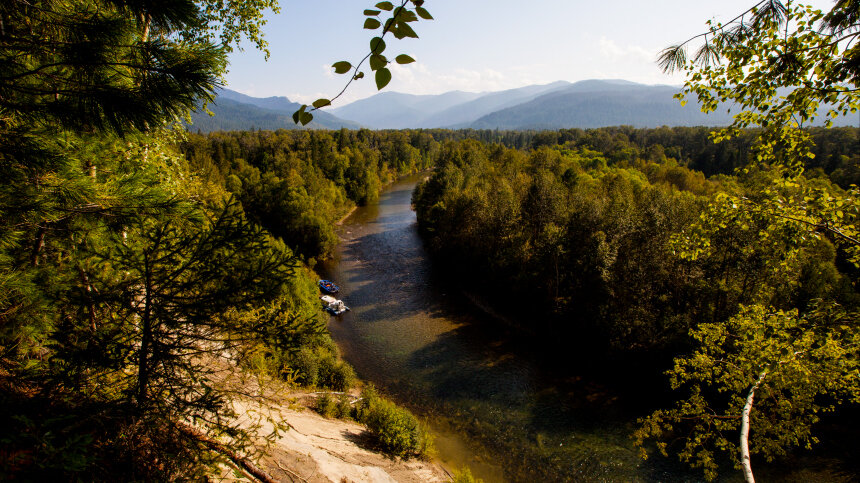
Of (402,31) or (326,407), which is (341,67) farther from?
(326,407)

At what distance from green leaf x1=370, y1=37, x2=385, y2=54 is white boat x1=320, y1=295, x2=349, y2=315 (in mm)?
28287

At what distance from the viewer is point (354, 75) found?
1.83m

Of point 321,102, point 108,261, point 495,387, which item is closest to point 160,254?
point 108,261

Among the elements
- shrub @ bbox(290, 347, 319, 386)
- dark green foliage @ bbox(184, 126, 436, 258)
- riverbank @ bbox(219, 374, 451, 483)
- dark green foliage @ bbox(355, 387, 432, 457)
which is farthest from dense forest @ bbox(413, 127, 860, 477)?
shrub @ bbox(290, 347, 319, 386)

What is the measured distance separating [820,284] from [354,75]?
27.0m

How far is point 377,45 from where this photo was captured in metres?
1.74

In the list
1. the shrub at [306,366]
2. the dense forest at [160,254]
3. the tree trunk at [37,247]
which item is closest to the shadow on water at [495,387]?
the shrub at [306,366]

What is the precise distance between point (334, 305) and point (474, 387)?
13142 mm

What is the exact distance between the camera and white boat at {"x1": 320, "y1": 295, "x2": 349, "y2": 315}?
28.5 meters

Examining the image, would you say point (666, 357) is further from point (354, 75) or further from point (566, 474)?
point (354, 75)

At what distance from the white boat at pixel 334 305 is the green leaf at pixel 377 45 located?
2829cm

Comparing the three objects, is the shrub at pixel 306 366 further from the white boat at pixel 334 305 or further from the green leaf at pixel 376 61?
the green leaf at pixel 376 61

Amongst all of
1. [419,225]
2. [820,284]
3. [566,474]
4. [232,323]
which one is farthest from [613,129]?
[232,323]

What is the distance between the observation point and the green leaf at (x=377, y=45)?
67.6 inches
